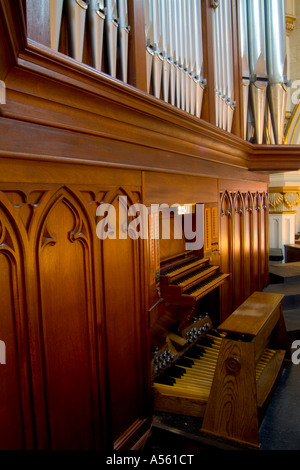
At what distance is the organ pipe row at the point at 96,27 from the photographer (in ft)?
5.64

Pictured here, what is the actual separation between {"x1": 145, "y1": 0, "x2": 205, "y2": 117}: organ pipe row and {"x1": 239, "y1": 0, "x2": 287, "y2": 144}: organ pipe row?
1309 millimetres

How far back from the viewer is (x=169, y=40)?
2.72 meters

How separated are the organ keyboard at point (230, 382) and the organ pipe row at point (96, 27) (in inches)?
70.3

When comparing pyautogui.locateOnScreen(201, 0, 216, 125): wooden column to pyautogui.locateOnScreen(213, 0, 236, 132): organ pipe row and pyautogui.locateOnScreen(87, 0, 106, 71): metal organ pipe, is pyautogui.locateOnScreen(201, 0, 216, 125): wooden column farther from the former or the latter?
pyautogui.locateOnScreen(87, 0, 106, 71): metal organ pipe

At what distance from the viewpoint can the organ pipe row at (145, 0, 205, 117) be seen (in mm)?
2539

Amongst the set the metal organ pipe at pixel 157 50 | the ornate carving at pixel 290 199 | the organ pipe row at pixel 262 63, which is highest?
Result: the organ pipe row at pixel 262 63

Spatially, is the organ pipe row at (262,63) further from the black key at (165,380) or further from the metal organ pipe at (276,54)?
the black key at (165,380)

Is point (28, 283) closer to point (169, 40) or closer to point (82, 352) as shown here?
point (82, 352)

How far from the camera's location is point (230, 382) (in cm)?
234

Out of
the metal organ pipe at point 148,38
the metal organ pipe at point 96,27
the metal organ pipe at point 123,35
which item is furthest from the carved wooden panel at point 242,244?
the metal organ pipe at point 96,27

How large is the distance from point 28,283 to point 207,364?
202cm

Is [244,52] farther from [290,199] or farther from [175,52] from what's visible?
[290,199]
